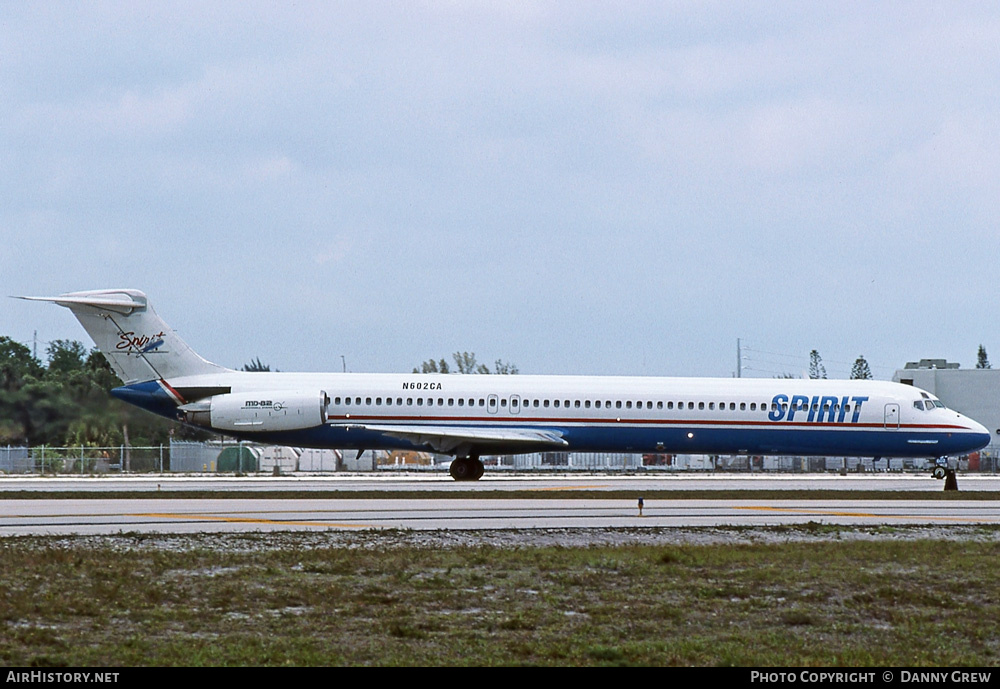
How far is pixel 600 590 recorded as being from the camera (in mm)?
12531

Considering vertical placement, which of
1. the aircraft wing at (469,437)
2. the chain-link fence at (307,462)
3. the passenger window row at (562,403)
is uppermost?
the passenger window row at (562,403)

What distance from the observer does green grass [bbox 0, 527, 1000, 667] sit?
938cm

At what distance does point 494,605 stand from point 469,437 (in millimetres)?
27193

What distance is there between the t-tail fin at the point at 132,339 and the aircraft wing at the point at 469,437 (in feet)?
23.4

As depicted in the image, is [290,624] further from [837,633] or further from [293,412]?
[293,412]

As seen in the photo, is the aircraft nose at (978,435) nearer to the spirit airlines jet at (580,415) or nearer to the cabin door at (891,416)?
the spirit airlines jet at (580,415)

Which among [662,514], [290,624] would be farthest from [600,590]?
[662,514]

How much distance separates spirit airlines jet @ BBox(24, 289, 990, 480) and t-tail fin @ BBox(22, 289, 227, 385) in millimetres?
846

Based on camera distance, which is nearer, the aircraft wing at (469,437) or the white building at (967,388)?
the aircraft wing at (469,437)

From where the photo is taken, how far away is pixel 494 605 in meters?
11.7

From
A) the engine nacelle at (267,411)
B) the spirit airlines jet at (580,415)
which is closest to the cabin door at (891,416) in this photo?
the spirit airlines jet at (580,415)

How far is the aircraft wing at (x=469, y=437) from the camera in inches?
1527

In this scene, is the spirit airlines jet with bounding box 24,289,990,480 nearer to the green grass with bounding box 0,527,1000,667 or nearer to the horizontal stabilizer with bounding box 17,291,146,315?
the horizontal stabilizer with bounding box 17,291,146,315

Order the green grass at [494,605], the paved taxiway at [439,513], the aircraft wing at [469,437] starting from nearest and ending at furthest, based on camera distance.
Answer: the green grass at [494,605] → the paved taxiway at [439,513] → the aircraft wing at [469,437]
